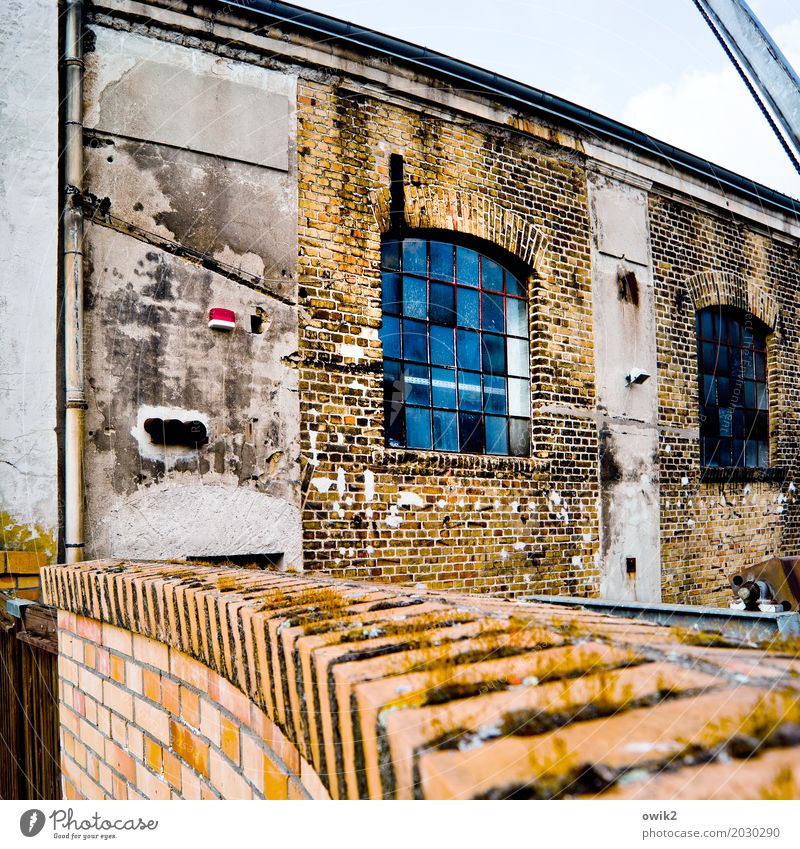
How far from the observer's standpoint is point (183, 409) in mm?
4230

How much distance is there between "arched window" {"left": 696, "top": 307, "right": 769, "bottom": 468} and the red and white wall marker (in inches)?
227

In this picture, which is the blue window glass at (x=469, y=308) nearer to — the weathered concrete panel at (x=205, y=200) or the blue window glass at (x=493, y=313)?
A: the blue window glass at (x=493, y=313)

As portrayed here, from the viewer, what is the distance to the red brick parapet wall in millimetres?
798

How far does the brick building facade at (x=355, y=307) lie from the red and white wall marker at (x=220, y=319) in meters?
0.06

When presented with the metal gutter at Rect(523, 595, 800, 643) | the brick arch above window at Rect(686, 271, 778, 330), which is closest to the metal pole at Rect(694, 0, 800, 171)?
the metal gutter at Rect(523, 595, 800, 643)

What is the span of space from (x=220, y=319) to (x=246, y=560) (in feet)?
5.13

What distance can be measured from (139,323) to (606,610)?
10.5ft

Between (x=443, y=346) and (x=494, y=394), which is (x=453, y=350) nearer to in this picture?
(x=443, y=346)

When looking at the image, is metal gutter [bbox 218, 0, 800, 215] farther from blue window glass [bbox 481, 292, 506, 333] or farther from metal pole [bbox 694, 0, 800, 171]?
metal pole [bbox 694, 0, 800, 171]

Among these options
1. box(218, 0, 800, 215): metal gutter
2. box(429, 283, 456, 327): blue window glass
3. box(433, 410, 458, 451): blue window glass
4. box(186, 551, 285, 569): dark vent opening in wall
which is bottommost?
box(186, 551, 285, 569): dark vent opening in wall

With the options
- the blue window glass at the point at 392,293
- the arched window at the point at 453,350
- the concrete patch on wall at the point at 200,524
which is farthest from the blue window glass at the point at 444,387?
the concrete patch on wall at the point at 200,524

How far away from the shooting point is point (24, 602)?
3.30 m

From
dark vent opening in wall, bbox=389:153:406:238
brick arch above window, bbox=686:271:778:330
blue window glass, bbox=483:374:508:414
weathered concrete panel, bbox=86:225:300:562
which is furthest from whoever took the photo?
brick arch above window, bbox=686:271:778:330

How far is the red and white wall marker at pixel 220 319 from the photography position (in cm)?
434
